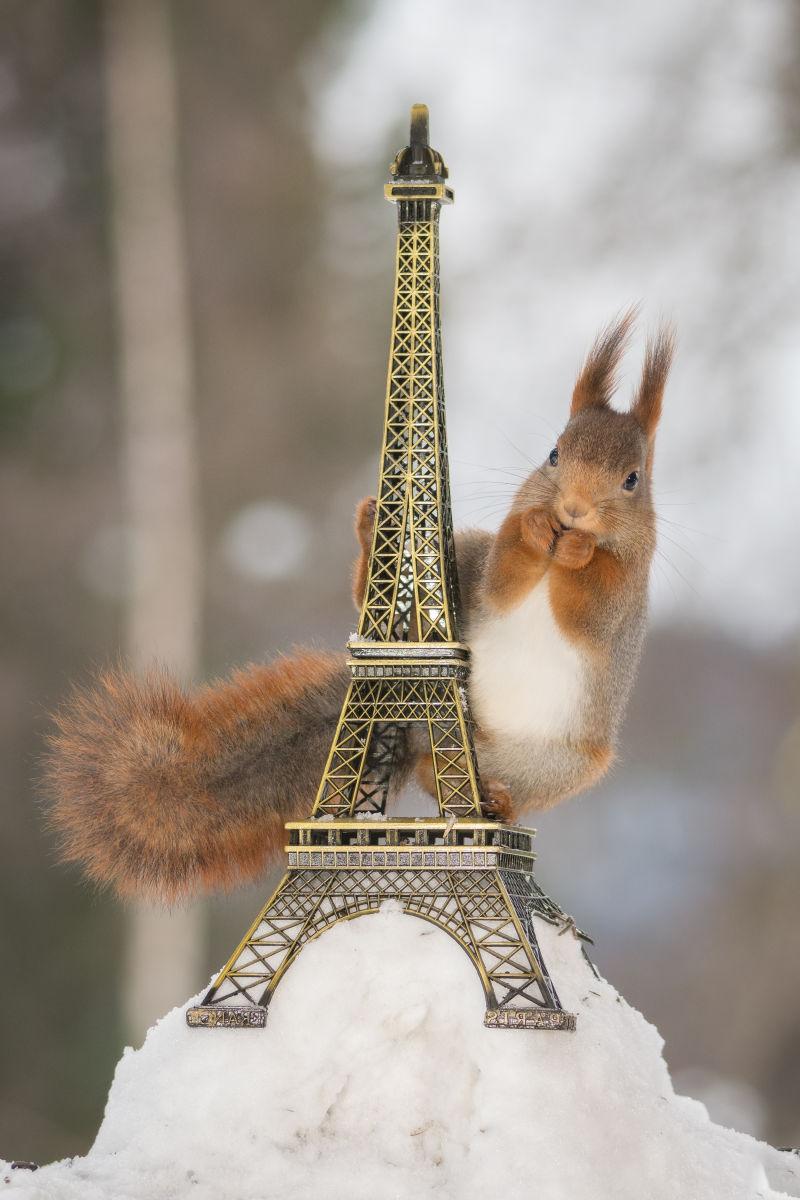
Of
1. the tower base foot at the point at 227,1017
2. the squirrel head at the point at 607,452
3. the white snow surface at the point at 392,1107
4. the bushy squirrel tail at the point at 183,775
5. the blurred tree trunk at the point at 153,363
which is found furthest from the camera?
the blurred tree trunk at the point at 153,363

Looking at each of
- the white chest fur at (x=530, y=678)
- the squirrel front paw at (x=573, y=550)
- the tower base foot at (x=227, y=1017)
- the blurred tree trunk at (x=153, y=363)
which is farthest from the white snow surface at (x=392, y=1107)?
the blurred tree trunk at (x=153, y=363)

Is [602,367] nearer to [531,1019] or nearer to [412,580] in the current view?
[412,580]

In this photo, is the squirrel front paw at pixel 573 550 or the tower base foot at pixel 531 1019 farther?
the squirrel front paw at pixel 573 550

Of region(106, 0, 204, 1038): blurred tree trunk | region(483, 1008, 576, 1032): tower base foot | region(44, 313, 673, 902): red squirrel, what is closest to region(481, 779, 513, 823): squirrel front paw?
region(44, 313, 673, 902): red squirrel

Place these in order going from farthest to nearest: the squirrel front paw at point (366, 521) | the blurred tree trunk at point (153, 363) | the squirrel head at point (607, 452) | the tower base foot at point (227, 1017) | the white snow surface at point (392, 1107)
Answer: the blurred tree trunk at point (153, 363) → the squirrel front paw at point (366, 521) → the squirrel head at point (607, 452) → the tower base foot at point (227, 1017) → the white snow surface at point (392, 1107)

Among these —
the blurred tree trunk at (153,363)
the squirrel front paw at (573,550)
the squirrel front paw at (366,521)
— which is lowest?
the squirrel front paw at (573,550)

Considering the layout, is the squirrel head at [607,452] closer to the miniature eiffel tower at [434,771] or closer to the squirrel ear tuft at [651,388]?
the squirrel ear tuft at [651,388]
